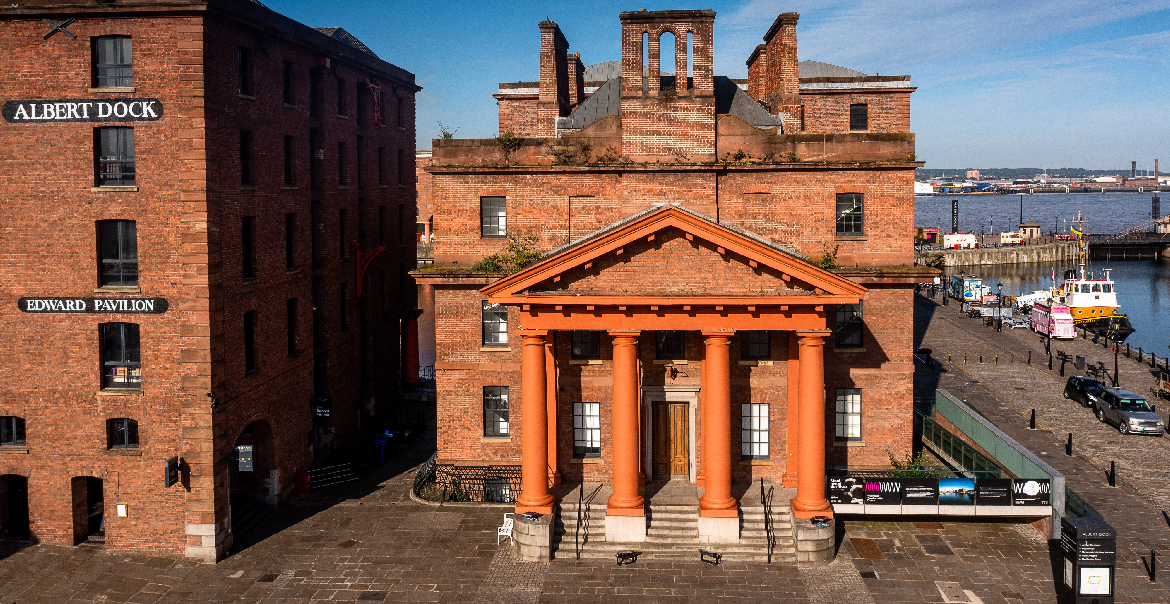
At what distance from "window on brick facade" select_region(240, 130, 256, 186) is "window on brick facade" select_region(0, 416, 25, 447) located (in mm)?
10441

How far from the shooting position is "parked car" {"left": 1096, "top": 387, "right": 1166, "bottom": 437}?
38438 mm

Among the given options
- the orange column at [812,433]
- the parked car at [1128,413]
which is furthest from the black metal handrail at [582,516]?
the parked car at [1128,413]

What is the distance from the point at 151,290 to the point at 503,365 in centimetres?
1157

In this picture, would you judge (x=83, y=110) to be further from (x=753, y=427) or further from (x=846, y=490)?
(x=846, y=490)

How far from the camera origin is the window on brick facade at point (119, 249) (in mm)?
26234

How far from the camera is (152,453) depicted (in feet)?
86.4

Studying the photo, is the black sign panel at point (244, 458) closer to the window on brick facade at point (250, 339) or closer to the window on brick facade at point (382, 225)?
the window on brick facade at point (250, 339)

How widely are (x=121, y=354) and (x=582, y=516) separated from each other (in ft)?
50.4

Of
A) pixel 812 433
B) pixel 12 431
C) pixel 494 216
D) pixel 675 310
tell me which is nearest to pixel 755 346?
pixel 812 433

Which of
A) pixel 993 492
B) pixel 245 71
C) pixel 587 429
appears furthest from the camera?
pixel 587 429

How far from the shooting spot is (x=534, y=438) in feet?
87.7

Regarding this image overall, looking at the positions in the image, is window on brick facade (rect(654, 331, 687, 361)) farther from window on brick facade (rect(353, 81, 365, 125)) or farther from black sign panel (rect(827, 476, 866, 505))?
window on brick facade (rect(353, 81, 365, 125))

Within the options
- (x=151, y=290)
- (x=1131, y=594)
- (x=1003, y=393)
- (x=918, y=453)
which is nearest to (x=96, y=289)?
(x=151, y=290)

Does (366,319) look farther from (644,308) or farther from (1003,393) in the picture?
(1003,393)
